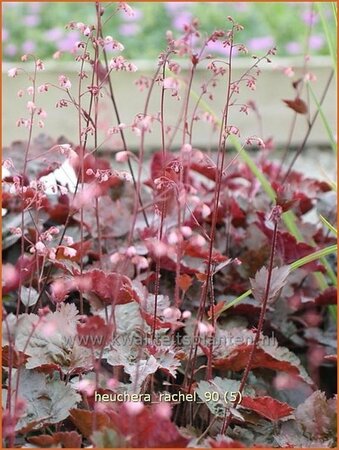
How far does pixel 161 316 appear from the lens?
47.7 inches

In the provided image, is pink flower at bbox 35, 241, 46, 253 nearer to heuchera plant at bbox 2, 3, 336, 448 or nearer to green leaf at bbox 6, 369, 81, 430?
heuchera plant at bbox 2, 3, 336, 448

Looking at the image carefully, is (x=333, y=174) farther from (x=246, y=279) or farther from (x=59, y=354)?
(x=59, y=354)

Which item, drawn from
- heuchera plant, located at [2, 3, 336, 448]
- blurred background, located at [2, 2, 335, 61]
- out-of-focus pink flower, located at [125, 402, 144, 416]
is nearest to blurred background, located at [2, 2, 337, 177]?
blurred background, located at [2, 2, 335, 61]

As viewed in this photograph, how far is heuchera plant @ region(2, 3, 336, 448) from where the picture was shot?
99 cm

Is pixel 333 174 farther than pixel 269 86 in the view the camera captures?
No

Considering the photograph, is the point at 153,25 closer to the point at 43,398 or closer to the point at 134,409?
the point at 43,398

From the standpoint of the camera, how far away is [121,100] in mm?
3646

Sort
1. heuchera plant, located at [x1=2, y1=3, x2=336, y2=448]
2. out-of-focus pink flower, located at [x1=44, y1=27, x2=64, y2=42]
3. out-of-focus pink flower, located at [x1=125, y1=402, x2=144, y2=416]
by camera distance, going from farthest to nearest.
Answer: out-of-focus pink flower, located at [x1=44, y1=27, x2=64, y2=42] → heuchera plant, located at [x1=2, y1=3, x2=336, y2=448] → out-of-focus pink flower, located at [x1=125, y1=402, x2=144, y2=416]

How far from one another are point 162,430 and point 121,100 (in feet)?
9.47

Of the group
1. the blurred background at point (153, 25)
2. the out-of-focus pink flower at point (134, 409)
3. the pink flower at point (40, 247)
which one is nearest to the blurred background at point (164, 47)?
the blurred background at point (153, 25)

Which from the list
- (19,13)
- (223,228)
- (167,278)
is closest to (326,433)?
(167,278)

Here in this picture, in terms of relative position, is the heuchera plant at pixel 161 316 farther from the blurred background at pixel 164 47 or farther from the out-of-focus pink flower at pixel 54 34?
the out-of-focus pink flower at pixel 54 34

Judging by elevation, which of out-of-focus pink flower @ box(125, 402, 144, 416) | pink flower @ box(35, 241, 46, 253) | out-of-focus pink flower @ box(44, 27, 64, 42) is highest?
out-of-focus pink flower @ box(44, 27, 64, 42)

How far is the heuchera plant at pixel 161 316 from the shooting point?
0.99 meters
